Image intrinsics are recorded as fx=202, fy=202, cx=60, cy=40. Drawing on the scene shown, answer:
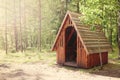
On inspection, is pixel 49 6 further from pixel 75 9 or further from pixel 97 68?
pixel 97 68

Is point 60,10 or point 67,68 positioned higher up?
point 60,10

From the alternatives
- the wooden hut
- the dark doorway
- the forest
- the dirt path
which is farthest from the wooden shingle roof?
the forest

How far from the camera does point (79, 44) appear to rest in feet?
63.2

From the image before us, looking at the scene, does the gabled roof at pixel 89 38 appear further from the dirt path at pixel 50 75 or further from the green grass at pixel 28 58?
the green grass at pixel 28 58

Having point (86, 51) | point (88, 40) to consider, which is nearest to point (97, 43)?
point (88, 40)

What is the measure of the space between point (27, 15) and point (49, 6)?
348 inches

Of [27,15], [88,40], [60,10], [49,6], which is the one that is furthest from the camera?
[27,15]

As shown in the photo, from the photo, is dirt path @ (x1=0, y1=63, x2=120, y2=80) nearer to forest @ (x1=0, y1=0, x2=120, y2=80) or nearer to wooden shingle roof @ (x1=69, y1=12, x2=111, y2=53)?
wooden shingle roof @ (x1=69, y1=12, x2=111, y2=53)

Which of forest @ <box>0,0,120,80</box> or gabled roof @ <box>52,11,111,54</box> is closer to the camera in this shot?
gabled roof @ <box>52,11,111,54</box>

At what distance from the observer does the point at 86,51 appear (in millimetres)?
17859

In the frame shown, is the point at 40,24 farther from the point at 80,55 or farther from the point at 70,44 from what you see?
the point at 80,55

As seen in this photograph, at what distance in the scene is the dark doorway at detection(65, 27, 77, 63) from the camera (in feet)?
72.0

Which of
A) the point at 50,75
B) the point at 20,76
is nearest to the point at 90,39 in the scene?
the point at 50,75

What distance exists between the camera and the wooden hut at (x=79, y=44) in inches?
742
